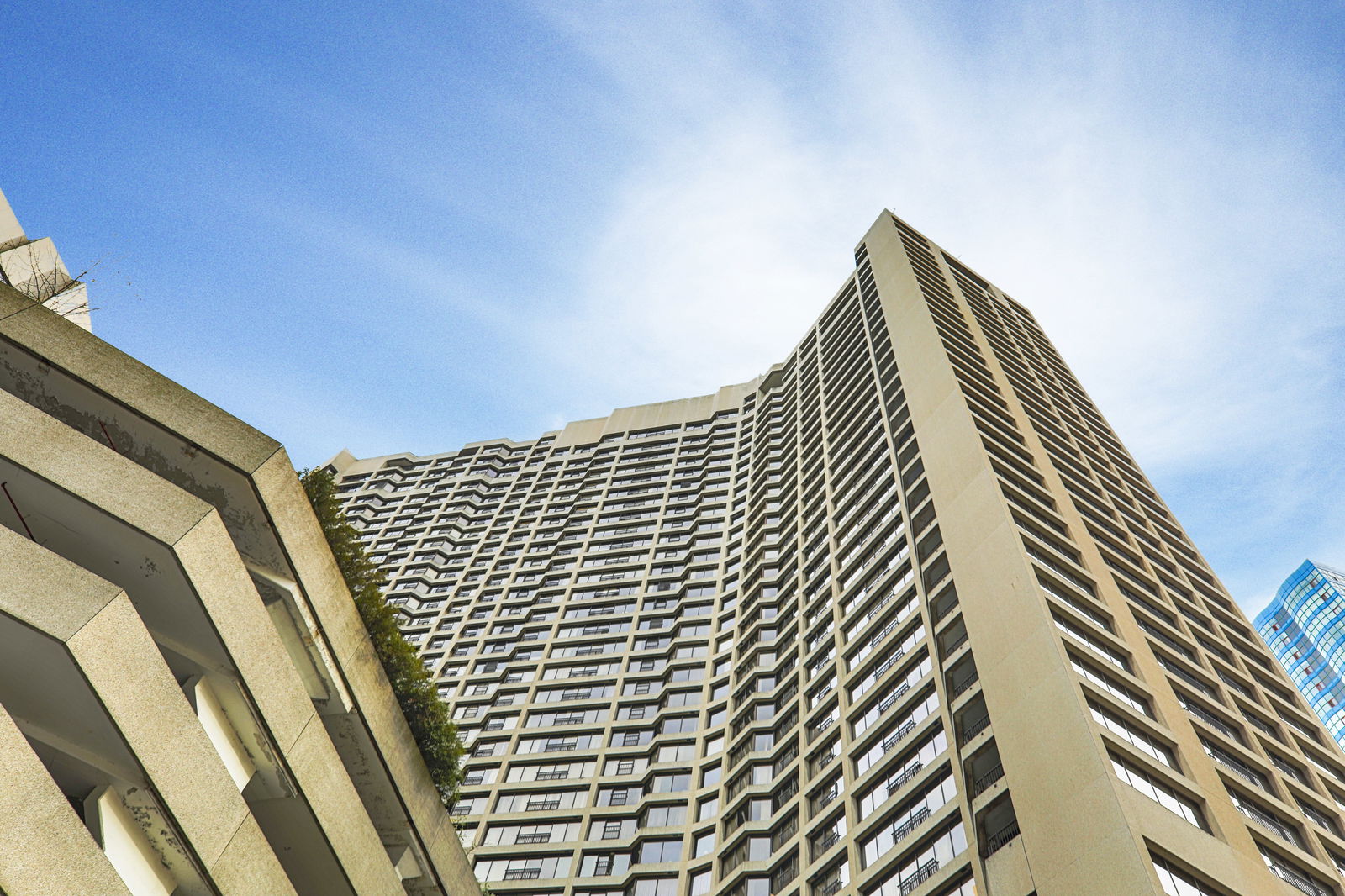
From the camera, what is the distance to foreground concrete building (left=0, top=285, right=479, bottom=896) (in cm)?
961

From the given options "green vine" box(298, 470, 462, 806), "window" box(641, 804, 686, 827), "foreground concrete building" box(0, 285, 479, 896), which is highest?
"window" box(641, 804, 686, 827)

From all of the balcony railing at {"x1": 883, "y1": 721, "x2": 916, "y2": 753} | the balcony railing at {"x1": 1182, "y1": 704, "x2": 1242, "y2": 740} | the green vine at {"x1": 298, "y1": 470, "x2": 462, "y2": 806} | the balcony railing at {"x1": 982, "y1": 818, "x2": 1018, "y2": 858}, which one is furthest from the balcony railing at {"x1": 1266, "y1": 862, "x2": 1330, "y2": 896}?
the green vine at {"x1": 298, "y1": 470, "x2": 462, "y2": 806}

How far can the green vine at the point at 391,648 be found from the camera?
1600 cm

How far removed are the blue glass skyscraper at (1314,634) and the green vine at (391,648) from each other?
14488 centimetres

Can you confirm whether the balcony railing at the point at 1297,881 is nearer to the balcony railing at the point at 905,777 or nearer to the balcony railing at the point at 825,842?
the balcony railing at the point at 905,777

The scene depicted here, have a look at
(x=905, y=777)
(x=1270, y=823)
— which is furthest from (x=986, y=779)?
(x=1270, y=823)

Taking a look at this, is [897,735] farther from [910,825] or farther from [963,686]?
[910,825]

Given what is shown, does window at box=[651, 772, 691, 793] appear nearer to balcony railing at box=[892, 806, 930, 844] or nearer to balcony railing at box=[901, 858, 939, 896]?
balcony railing at box=[892, 806, 930, 844]

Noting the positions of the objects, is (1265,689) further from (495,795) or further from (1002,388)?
(495,795)

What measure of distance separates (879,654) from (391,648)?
2388 centimetres

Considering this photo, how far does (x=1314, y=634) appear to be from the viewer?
132375 mm

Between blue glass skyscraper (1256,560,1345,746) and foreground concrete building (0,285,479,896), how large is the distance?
14776 centimetres

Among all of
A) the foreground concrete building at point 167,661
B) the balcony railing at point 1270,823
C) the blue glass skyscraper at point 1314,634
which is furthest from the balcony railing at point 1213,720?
the blue glass skyscraper at point 1314,634

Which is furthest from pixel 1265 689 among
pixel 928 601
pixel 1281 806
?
pixel 928 601
